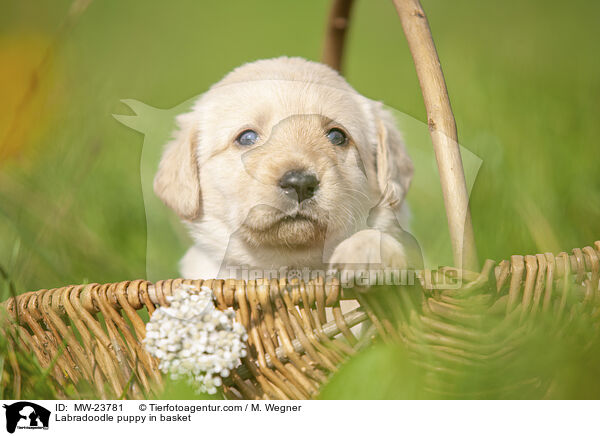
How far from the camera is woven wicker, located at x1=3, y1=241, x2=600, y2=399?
1.52 metres

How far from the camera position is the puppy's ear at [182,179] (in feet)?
7.04

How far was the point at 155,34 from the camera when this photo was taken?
296 centimetres

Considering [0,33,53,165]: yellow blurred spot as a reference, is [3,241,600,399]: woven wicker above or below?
below

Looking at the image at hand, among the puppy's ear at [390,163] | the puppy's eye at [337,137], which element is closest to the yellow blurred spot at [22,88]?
the puppy's eye at [337,137]

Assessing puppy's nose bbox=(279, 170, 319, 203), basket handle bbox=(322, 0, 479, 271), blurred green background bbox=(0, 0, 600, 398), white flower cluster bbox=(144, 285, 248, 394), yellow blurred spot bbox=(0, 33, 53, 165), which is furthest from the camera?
yellow blurred spot bbox=(0, 33, 53, 165)

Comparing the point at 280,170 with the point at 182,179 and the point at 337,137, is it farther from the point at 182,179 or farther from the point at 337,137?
the point at 182,179

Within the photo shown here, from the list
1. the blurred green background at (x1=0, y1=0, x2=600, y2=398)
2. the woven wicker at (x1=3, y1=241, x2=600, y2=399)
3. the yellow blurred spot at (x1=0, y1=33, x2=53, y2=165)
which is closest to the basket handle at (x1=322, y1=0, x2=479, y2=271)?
the woven wicker at (x1=3, y1=241, x2=600, y2=399)

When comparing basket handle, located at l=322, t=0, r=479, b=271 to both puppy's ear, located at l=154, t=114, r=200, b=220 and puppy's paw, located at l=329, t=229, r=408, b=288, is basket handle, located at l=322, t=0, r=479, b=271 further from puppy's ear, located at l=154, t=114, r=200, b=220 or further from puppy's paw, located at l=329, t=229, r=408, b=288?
puppy's ear, located at l=154, t=114, r=200, b=220

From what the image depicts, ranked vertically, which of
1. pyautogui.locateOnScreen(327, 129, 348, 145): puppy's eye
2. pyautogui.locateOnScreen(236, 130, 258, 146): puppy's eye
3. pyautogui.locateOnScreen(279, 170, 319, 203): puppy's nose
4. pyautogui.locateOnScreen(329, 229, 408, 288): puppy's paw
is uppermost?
pyautogui.locateOnScreen(327, 129, 348, 145): puppy's eye
